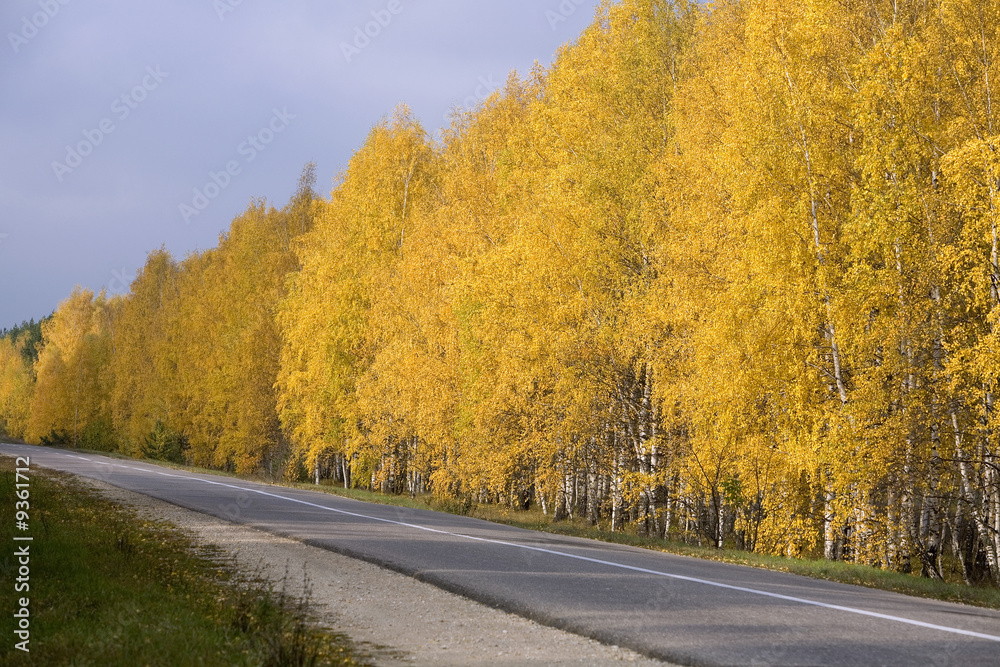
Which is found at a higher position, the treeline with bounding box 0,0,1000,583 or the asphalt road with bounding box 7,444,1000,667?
the treeline with bounding box 0,0,1000,583

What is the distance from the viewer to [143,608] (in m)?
6.40

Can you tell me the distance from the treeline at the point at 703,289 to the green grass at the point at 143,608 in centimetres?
831

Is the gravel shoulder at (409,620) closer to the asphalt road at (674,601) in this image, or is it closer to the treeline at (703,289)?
the asphalt road at (674,601)

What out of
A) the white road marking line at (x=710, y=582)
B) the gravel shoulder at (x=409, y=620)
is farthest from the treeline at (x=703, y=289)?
the gravel shoulder at (x=409, y=620)

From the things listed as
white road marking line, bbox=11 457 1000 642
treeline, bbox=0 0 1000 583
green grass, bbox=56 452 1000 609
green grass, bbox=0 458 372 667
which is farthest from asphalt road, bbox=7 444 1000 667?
treeline, bbox=0 0 1000 583

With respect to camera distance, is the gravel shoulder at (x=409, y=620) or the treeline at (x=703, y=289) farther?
the treeline at (x=703, y=289)

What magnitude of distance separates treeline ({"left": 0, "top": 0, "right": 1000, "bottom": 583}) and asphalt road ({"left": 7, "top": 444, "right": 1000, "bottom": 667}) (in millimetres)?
3601

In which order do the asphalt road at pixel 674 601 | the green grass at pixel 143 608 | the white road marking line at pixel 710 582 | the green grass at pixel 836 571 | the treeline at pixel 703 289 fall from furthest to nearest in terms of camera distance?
the treeline at pixel 703 289 → the green grass at pixel 836 571 → the white road marking line at pixel 710 582 → the asphalt road at pixel 674 601 → the green grass at pixel 143 608

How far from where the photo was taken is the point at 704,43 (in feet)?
62.7

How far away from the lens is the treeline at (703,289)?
41.3ft

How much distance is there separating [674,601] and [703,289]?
8.87m

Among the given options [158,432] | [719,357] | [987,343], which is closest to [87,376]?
[158,432]

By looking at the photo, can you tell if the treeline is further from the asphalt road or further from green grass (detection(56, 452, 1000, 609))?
the asphalt road

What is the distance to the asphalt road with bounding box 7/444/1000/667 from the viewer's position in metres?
5.40
